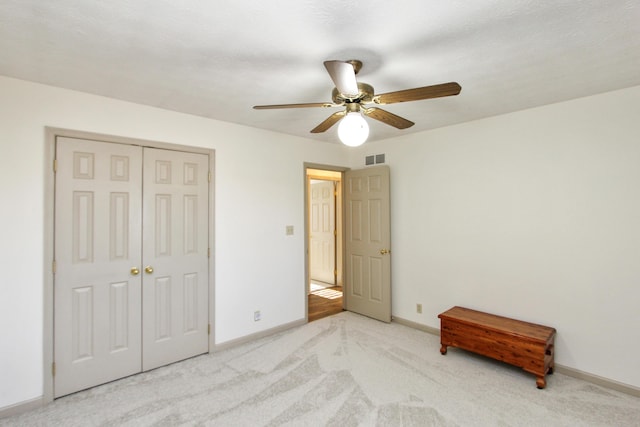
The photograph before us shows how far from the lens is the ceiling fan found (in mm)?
1658

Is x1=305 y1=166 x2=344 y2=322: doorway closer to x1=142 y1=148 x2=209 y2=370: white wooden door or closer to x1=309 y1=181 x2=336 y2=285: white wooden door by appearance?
x1=309 y1=181 x2=336 y2=285: white wooden door

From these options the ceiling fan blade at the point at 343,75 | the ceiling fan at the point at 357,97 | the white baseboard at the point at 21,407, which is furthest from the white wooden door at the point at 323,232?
the white baseboard at the point at 21,407

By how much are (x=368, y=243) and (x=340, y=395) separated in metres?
2.17

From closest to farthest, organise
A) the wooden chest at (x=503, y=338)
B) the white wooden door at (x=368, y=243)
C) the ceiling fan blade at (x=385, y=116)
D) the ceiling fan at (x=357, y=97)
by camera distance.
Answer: the ceiling fan at (x=357, y=97)
the ceiling fan blade at (x=385, y=116)
the wooden chest at (x=503, y=338)
the white wooden door at (x=368, y=243)

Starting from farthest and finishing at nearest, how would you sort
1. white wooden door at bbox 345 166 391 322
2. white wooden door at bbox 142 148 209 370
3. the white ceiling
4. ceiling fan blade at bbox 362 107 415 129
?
1. white wooden door at bbox 345 166 391 322
2. white wooden door at bbox 142 148 209 370
3. ceiling fan blade at bbox 362 107 415 129
4. the white ceiling

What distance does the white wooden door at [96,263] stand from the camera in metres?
2.50

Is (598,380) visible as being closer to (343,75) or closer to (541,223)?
(541,223)

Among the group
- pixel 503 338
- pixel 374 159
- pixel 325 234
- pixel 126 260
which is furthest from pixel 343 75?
pixel 325 234

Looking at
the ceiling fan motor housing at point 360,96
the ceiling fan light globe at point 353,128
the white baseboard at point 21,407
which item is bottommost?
the white baseboard at point 21,407

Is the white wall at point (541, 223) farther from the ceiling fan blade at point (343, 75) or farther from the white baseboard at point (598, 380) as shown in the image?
the ceiling fan blade at point (343, 75)

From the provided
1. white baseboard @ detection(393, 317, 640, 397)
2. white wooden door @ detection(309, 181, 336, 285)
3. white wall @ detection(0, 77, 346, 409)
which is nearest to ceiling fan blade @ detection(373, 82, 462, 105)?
white wall @ detection(0, 77, 346, 409)

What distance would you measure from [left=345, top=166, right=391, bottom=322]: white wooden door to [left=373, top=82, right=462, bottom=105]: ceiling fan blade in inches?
87.1

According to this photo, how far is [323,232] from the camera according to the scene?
6.51m

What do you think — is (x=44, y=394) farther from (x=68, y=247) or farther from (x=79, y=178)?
(x=79, y=178)
